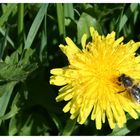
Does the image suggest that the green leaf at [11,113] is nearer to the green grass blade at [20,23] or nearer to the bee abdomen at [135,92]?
the green grass blade at [20,23]

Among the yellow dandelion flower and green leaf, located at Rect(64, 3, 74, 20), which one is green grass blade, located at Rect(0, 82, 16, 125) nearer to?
the yellow dandelion flower

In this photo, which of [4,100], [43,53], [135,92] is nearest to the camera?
[135,92]

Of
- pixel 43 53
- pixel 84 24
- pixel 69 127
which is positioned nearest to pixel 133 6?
pixel 84 24

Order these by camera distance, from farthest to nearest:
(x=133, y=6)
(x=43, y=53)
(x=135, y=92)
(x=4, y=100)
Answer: (x=133, y=6) → (x=43, y=53) → (x=4, y=100) → (x=135, y=92)

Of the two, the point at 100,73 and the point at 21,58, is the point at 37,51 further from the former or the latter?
the point at 100,73

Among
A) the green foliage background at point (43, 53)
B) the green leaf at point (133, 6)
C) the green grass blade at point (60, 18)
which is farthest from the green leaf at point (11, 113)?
the green leaf at point (133, 6)

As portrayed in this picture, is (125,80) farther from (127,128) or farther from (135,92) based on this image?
(127,128)

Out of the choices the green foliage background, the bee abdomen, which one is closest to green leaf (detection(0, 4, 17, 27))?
the green foliage background
